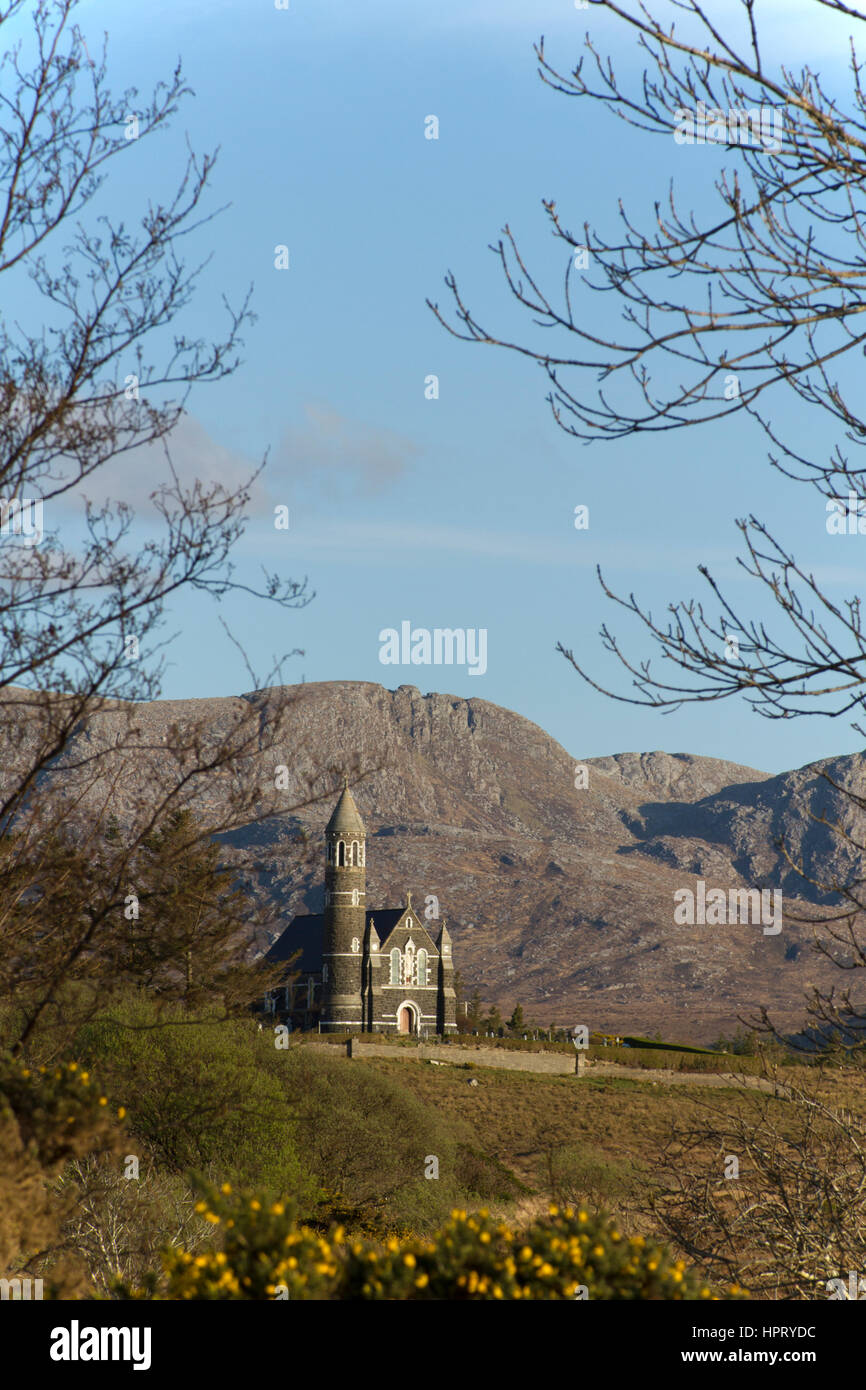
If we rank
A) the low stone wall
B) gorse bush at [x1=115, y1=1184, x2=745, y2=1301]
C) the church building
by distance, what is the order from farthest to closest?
the church building
the low stone wall
gorse bush at [x1=115, y1=1184, x2=745, y2=1301]

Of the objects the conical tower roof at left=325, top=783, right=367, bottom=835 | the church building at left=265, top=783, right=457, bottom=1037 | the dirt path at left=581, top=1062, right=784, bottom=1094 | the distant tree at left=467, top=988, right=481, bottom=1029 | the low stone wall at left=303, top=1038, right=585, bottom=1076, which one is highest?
the conical tower roof at left=325, top=783, right=367, bottom=835

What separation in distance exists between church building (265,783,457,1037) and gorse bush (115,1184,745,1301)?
3298 inches

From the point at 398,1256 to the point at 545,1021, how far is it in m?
166

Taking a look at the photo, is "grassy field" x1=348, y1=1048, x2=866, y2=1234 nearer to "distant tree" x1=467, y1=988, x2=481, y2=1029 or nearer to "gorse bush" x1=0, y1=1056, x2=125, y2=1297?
"gorse bush" x1=0, y1=1056, x2=125, y2=1297

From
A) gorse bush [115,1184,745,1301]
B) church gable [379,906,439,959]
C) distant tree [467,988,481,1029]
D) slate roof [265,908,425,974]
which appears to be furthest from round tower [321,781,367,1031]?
gorse bush [115,1184,745,1301]

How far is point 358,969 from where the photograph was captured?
9106cm

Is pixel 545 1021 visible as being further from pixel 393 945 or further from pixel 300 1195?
pixel 300 1195

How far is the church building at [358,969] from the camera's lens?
90.2m

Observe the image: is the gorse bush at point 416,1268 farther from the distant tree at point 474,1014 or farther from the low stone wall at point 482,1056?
the distant tree at point 474,1014

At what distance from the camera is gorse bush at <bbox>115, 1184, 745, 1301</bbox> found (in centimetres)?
476

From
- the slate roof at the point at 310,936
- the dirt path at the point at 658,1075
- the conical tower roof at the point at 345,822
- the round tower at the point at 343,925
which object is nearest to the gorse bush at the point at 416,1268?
the dirt path at the point at 658,1075
